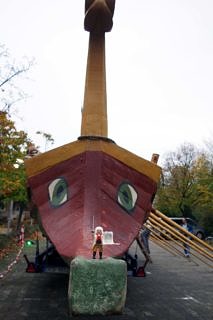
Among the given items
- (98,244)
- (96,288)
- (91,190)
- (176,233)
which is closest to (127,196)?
(91,190)

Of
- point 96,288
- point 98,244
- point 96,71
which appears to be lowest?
point 96,288

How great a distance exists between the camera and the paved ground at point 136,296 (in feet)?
22.2

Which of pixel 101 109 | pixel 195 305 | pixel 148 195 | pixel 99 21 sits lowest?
pixel 195 305

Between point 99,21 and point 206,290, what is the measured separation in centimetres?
640

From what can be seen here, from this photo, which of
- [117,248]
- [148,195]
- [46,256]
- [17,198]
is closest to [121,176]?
[148,195]

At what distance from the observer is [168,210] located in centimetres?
3916

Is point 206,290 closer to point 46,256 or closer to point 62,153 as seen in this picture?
point 46,256

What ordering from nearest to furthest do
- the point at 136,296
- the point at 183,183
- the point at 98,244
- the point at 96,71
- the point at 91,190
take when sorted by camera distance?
the point at 98,244, the point at 91,190, the point at 136,296, the point at 96,71, the point at 183,183

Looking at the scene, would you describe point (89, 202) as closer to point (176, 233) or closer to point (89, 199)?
point (89, 199)

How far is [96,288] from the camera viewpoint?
191 inches

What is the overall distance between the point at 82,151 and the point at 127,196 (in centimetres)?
113

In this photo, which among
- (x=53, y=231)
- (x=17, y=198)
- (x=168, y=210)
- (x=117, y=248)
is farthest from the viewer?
(x=168, y=210)

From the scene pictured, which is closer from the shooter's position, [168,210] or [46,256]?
[46,256]

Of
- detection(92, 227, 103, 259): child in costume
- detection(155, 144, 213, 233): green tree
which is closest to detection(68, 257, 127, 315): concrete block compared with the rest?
detection(92, 227, 103, 259): child in costume
